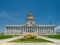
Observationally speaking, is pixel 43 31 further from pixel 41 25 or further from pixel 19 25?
pixel 19 25

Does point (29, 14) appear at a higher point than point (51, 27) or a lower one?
higher

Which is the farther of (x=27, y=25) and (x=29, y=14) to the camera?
(x=29, y=14)

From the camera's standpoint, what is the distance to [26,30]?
424 feet

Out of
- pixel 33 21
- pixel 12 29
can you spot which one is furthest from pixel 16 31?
pixel 33 21

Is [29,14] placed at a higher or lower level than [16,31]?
higher

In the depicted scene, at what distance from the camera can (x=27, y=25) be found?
5108 inches

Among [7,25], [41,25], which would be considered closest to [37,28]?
[41,25]

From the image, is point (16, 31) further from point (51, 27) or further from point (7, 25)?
point (51, 27)

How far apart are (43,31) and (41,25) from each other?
15.5ft

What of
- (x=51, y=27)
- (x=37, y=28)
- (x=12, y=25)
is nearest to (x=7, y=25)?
(x=12, y=25)

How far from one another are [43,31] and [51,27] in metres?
6.66

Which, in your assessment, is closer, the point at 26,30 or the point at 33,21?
the point at 26,30

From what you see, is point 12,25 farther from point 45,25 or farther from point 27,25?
point 45,25

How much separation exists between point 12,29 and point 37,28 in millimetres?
18951
